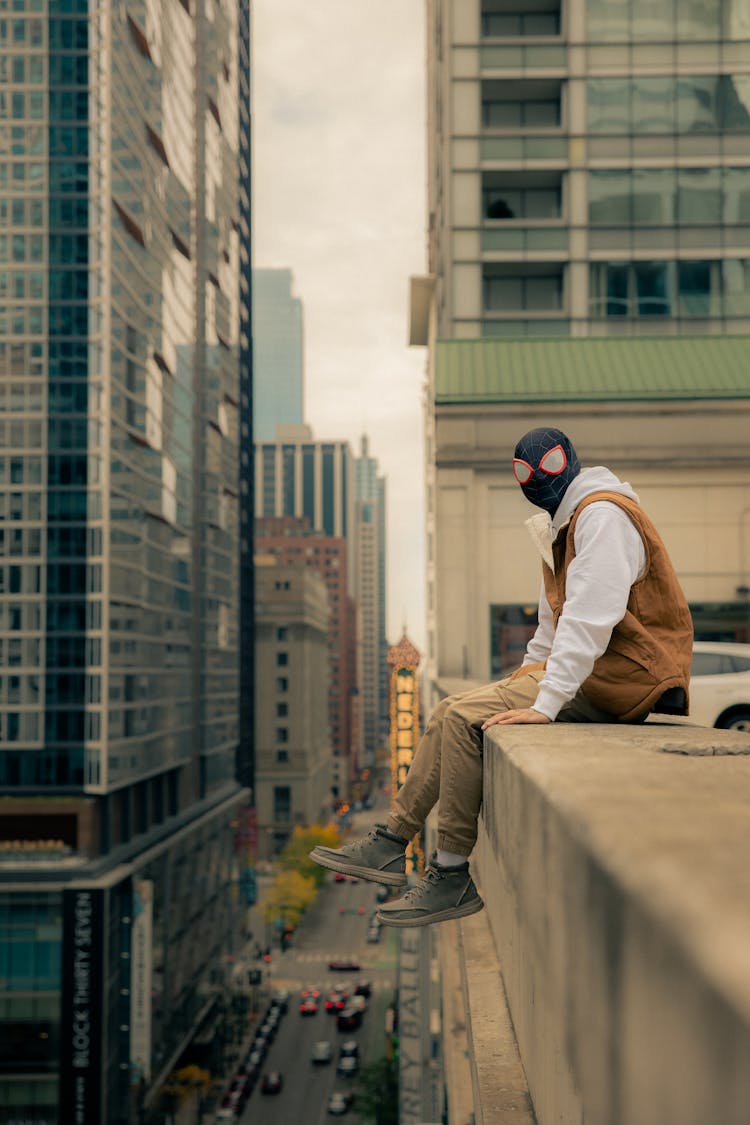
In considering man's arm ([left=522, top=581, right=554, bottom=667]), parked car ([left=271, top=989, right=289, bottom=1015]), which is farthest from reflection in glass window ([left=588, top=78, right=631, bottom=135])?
parked car ([left=271, top=989, right=289, bottom=1015])

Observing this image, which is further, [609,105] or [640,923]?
[609,105]

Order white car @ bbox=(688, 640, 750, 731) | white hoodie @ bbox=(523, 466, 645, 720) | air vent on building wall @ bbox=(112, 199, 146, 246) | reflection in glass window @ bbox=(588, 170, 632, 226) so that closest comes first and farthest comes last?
1. white hoodie @ bbox=(523, 466, 645, 720)
2. white car @ bbox=(688, 640, 750, 731)
3. reflection in glass window @ bbox=(588, 170, 632, 226)
4. air vent on building wall @ bbox=(112, 199, 146, 246)

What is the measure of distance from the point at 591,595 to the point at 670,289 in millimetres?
24797

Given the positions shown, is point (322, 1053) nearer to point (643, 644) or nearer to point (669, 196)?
point (669, 196)

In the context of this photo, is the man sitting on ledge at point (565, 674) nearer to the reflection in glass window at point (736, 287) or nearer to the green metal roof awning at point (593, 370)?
the green metal roof awning at point (593, 370)

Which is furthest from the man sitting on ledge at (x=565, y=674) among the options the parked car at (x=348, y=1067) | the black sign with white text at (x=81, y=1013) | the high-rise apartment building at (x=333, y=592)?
the high-rise apartment building at (x=333, y=592)

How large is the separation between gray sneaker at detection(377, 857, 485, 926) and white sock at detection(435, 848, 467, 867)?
0.02m

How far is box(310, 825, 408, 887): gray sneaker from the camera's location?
4.94 meters

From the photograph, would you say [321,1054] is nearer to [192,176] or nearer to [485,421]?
[485,421]

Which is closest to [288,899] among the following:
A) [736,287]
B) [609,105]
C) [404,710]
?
[404,710]

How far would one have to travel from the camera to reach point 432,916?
4.61 meters

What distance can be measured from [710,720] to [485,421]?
1419 centimetres

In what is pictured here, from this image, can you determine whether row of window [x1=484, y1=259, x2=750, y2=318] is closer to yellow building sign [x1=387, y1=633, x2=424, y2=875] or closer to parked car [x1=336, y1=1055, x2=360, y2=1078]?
yellow building sign [x1=387, y1=633, x2=424, y2=875]

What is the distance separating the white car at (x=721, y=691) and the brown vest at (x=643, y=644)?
6726mm
